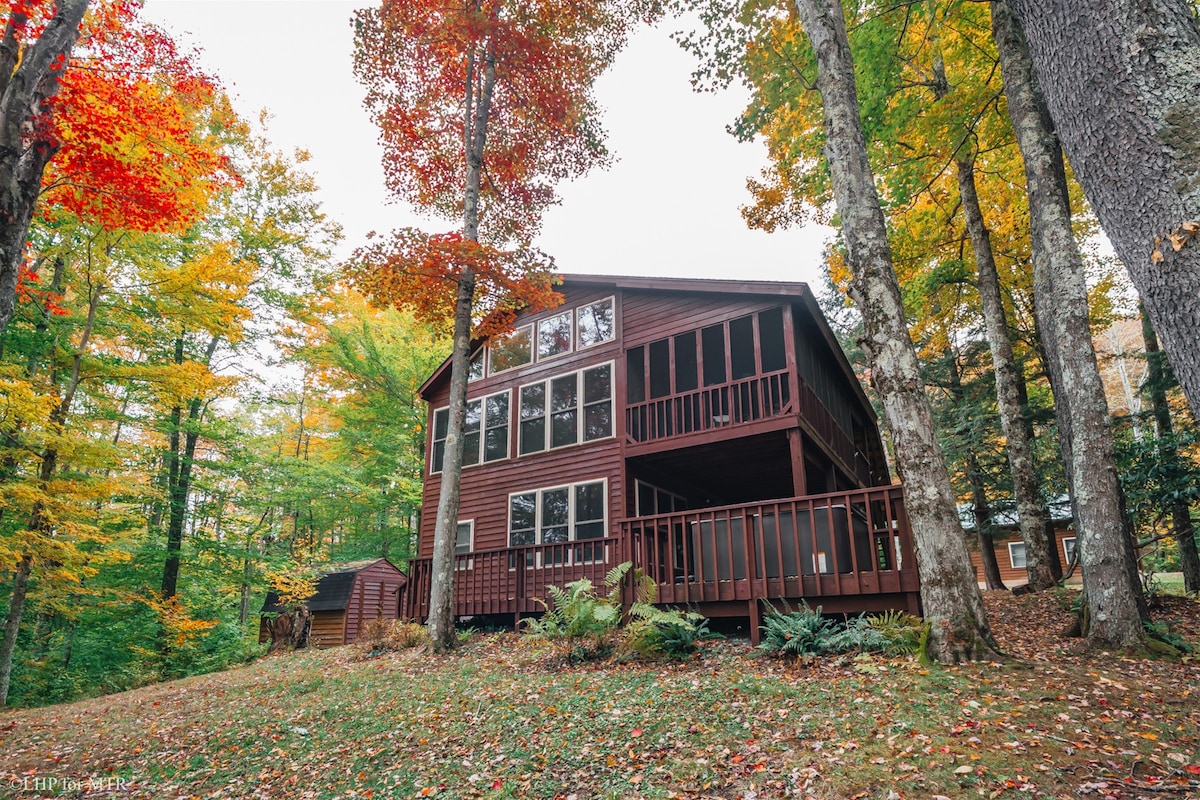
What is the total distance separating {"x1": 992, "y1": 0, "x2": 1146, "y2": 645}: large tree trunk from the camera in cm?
598

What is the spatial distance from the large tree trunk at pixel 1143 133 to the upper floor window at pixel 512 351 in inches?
511

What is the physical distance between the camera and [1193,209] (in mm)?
2189

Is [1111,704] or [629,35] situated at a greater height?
[629,35]

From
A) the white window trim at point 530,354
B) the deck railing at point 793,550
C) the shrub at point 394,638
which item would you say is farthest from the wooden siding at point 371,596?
the deck railing at point 793,550

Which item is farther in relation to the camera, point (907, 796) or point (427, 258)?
point (427, 258)

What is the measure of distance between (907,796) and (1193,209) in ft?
10.3

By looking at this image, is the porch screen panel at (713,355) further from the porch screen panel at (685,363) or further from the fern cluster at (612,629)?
the fern cluster at (612,629)

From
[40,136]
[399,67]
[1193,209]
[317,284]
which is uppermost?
[399,67]

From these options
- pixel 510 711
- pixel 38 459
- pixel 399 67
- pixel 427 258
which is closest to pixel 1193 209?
pixel 510 711

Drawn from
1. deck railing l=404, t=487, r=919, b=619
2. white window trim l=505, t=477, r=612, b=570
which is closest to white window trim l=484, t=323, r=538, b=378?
white window trim l=505, t=477, r=612, b=570

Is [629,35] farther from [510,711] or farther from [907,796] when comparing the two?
[907,796]

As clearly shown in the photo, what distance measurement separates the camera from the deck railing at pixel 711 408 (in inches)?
424

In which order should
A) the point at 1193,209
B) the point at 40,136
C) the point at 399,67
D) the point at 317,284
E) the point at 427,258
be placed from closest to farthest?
the point at 1193,209 < the point at 40,136 < the point at 427,258 < the point at 399,67 < the point at 317,284

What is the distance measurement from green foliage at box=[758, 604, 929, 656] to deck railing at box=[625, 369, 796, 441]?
4142mm
